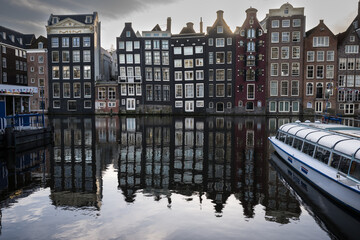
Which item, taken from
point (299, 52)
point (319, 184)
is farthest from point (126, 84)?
point (319, 184)

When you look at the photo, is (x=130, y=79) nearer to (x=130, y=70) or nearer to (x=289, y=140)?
(x=130, y=70)

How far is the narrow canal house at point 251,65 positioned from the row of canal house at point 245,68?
20 cm

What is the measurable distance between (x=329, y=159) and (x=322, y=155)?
3.17ft

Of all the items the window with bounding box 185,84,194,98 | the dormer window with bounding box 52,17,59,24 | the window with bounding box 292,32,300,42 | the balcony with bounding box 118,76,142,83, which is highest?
the dormer window with bounding box 52,17,59,24

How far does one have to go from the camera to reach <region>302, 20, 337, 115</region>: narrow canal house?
199 ft

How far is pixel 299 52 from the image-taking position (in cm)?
6150

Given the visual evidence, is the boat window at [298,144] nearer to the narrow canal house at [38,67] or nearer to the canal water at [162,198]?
the canal water at [162,198]

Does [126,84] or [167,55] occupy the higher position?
[167,55]

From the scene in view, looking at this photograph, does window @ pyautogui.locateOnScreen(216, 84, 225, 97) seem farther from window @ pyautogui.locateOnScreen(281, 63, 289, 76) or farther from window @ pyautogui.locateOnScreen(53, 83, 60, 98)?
window @ pyautogui.locateOnScreen(53, 83, 60, 98)

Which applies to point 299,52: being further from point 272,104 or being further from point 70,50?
point 70,50

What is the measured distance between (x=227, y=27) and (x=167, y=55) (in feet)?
46.7

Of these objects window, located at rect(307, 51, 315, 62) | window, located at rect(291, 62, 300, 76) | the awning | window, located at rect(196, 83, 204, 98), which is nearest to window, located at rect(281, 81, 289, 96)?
window, located at rect(291, 62, 300, 76)

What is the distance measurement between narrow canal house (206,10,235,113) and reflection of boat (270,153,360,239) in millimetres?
48759

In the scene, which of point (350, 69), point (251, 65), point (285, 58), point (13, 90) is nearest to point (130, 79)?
point (251, 65)
